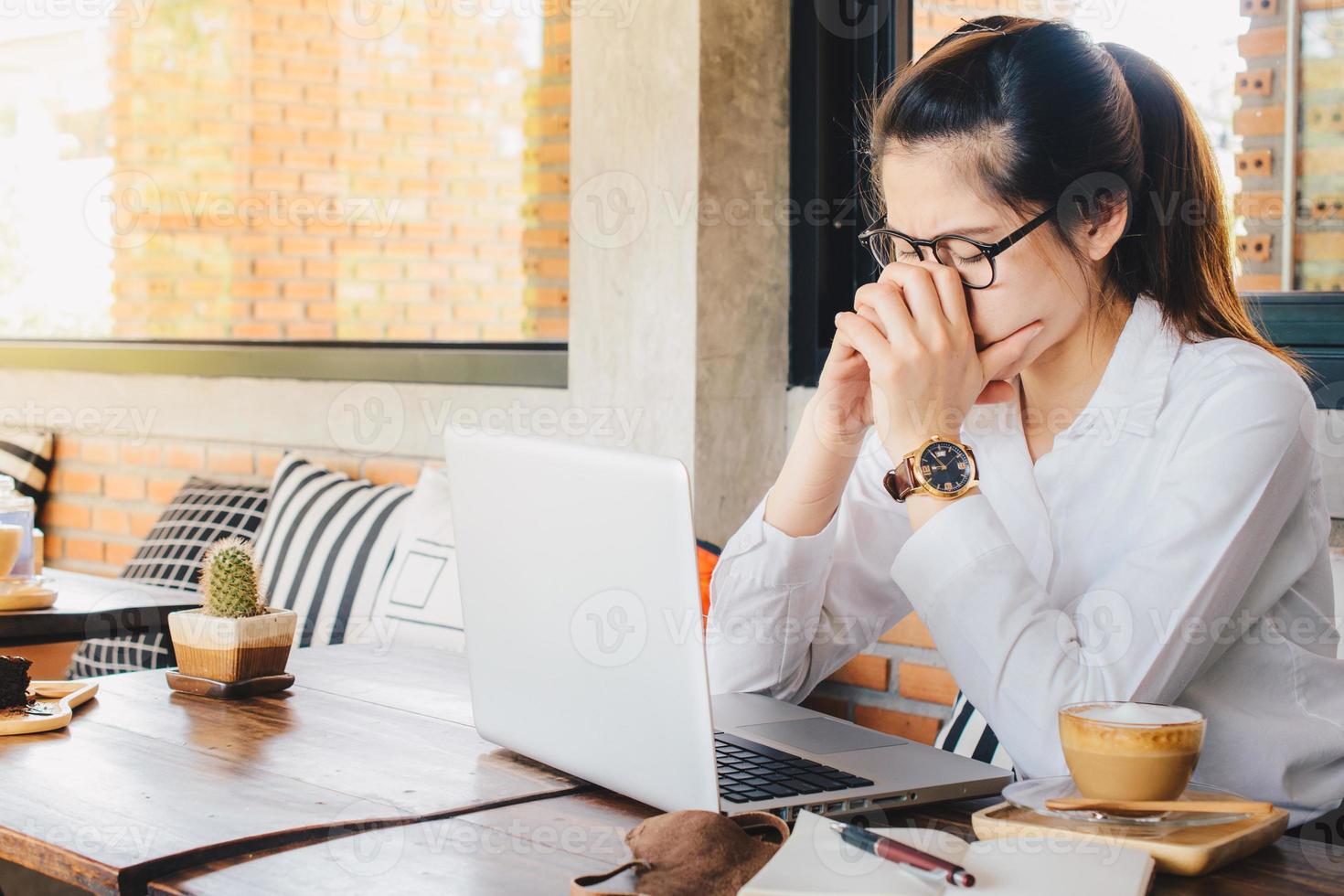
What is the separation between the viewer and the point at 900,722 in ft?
7.24

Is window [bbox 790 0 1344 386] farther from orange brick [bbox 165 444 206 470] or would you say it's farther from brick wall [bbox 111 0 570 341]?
orange brick [bbox 165 444 206 470]

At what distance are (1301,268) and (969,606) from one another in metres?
1.00

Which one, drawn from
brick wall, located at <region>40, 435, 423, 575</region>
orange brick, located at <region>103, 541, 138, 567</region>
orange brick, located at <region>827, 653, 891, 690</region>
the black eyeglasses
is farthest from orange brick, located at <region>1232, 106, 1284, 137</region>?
orange brick, located at <region>103, 541, 138, 567</region>

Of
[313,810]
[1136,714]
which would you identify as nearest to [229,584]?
[313,810]

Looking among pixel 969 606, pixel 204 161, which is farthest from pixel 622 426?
pixel 204 161

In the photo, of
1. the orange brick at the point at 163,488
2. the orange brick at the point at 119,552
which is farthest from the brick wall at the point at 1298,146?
the orange brick at the point at 119,552

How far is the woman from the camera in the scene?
119 cm

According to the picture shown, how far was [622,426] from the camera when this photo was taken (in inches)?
93.4

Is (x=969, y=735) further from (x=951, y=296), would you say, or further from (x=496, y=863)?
(x=496, y=863)

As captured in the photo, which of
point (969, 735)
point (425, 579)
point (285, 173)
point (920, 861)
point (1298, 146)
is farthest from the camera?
point (285, 173)

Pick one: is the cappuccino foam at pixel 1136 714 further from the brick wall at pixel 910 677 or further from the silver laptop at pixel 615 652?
the brick wall at pixel 910 677

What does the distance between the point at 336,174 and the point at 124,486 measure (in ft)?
3.36

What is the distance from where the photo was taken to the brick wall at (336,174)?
2.93 m

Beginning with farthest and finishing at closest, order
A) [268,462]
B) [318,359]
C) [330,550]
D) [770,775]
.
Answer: [268,462]
[318,359]
[330,550]
[770,775]
